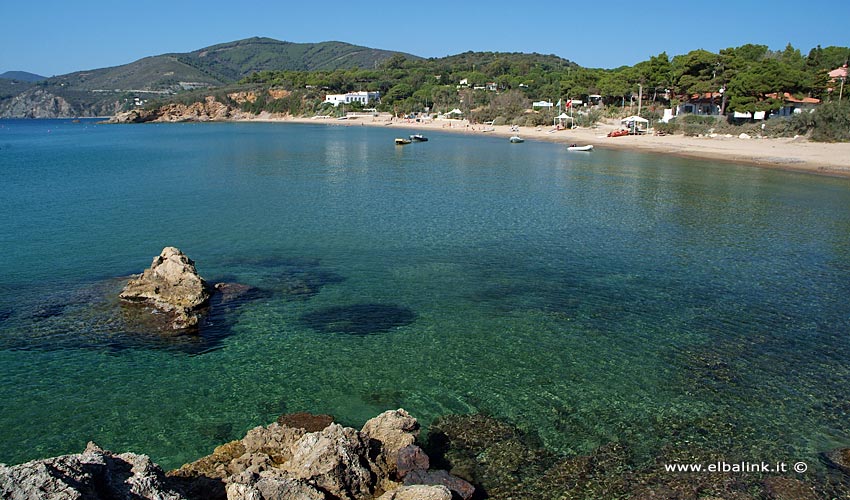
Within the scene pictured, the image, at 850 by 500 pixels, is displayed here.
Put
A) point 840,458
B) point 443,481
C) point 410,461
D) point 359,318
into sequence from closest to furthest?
1. point 443,481
2. point 410,461
3. point 840,458
4. point 359,318

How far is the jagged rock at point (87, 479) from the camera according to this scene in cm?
633

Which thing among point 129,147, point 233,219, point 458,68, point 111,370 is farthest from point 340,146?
point 458,68

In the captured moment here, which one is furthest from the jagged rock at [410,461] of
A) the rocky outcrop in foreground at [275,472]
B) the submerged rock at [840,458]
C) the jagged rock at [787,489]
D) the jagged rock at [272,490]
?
the submerged rock at [840,458]

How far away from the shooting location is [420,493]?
8305mm

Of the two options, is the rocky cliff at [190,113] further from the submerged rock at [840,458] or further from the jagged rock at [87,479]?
the submerged rock at [840,458]

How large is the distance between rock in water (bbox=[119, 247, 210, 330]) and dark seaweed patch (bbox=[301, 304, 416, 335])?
3.35 metres

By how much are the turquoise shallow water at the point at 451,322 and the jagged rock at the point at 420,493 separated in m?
3.11

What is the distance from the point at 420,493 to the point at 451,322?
824 cm

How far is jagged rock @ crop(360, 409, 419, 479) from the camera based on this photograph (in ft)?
31.5

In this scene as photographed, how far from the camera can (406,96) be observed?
16400cm

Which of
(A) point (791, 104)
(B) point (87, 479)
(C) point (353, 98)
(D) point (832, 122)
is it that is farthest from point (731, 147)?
(C) point (353, 98)

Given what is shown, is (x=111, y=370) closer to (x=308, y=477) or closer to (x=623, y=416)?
(x=308, y=477)

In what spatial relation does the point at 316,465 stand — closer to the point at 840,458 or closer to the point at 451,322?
the point at 451,322

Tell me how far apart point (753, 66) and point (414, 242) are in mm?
64129
